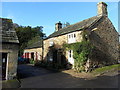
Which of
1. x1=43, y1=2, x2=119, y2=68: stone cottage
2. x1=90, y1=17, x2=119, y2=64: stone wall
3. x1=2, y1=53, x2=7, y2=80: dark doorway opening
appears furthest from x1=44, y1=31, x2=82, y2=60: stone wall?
x1=2, y1=53, x2=7, y2=80: dark doorway opening

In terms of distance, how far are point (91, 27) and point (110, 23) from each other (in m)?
4.70

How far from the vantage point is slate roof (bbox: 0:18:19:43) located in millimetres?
10266

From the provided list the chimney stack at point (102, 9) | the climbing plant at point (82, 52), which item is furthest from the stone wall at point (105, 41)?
the climbing plant at point (82, 52)

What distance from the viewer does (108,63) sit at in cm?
1739

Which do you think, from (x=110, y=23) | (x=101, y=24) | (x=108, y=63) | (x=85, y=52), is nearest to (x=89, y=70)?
(x=85, y=52)

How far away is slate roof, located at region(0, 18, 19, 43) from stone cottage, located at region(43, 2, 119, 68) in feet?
27.7

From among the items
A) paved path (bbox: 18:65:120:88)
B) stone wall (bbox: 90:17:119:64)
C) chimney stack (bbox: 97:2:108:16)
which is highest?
chimney stack (bbox: 97:2:108:16)

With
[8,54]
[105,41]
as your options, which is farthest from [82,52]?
[8,54]

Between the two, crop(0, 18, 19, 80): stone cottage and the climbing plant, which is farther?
the climbing plant

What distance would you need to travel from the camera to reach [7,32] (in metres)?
10.9

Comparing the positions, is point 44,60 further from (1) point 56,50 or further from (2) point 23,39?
(2) point 23,39

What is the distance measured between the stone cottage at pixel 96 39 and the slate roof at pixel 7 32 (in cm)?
845

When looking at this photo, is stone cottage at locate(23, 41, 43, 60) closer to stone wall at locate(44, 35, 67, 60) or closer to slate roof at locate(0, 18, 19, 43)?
stone wall at locate(44, 35, 67, 60)

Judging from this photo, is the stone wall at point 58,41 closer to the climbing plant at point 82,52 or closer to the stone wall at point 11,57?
the climbing plant at point 82,52
